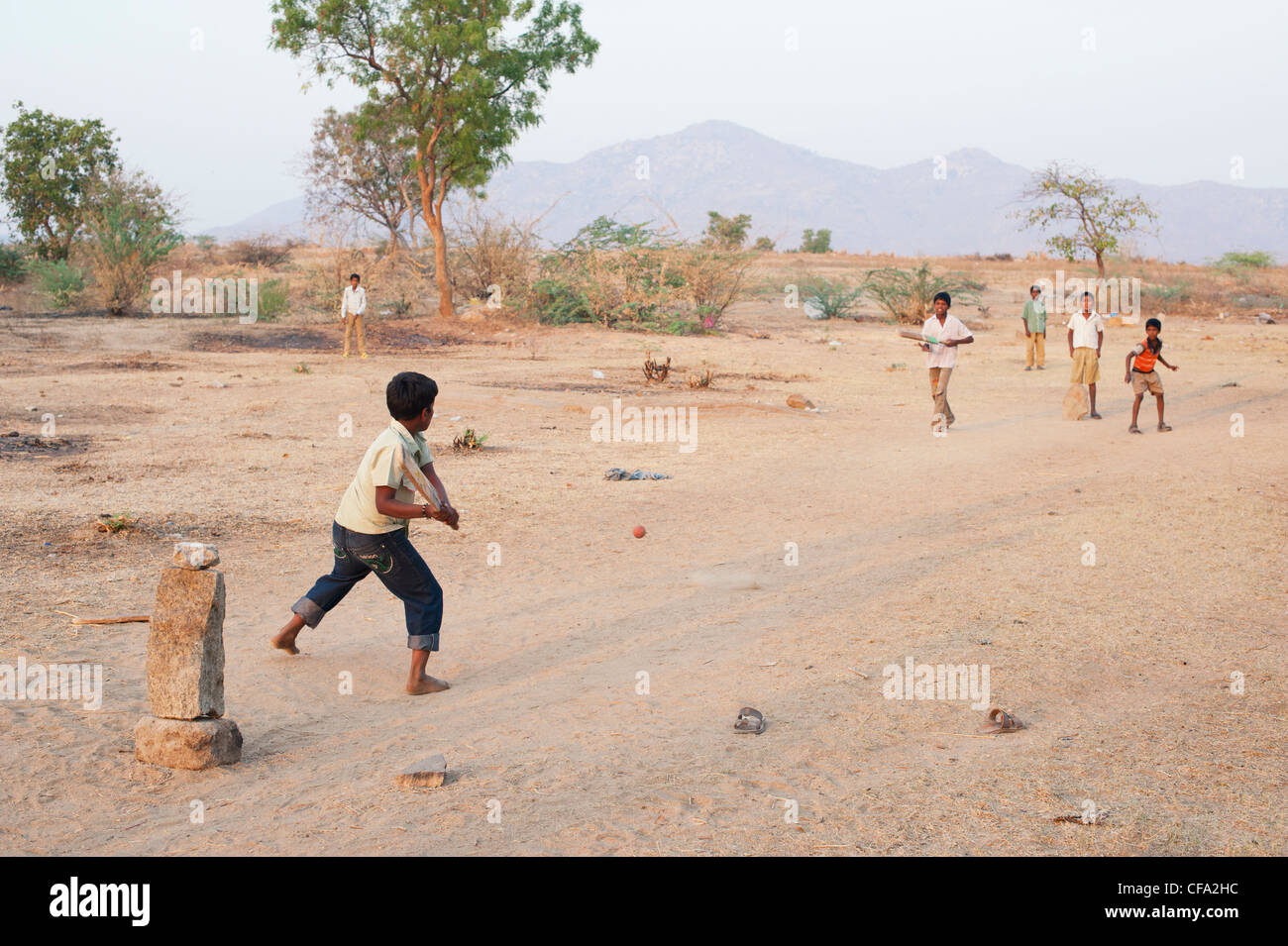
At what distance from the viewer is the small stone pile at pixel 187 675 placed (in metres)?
4.00

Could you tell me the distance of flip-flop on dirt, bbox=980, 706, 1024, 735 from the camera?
14.5 feet

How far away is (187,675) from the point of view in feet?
13.3

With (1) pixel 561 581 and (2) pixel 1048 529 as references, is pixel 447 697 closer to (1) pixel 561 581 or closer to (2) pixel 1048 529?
(1) pixel 561 581

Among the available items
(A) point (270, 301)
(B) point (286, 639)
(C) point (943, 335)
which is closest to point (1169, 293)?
(C) point (943, 335)

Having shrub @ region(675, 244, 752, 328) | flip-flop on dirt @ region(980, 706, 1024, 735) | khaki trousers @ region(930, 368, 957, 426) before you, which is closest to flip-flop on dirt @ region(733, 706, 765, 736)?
flip-flop on dirt @ region(980, 706, 1024, 735)

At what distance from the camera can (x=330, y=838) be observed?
341cm

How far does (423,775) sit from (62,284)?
26795mm

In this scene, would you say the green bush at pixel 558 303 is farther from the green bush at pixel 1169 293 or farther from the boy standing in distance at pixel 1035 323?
the green bush at pixel 1169 293

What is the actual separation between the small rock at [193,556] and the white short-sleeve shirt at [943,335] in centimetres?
977

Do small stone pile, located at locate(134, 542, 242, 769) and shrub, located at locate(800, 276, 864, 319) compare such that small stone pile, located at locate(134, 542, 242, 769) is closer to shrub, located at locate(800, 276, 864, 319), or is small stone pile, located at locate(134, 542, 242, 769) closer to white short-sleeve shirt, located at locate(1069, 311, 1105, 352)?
white short-sleeve shirt, located at locate(1069, 311, 1105, 352)

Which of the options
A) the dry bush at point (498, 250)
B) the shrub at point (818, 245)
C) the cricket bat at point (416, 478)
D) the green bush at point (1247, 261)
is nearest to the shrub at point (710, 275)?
the dry bush at point (498, 250)

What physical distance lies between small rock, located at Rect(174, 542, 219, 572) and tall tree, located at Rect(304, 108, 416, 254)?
38.0 m

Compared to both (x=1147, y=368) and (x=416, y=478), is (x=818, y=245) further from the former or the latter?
(x=416, y=478)
